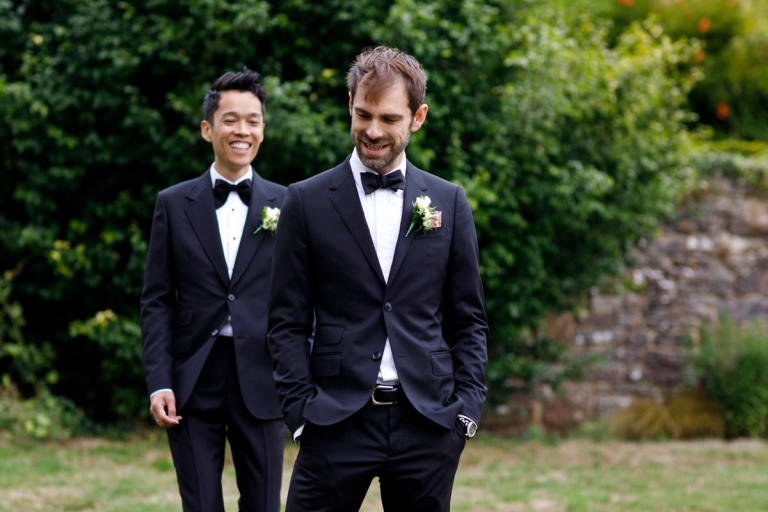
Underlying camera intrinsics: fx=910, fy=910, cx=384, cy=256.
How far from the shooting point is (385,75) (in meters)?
2.86

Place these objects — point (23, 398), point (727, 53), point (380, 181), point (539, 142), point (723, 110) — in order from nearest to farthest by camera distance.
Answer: point (380, 181)
point (539, 142)
point (23, 398)
point (723, 110)
point (727, 53)

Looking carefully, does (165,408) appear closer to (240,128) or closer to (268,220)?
(268,220)

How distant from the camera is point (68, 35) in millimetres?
7566

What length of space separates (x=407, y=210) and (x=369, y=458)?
2.62 ft

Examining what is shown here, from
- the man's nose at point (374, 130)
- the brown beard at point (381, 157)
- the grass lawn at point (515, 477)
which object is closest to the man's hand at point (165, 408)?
the brown beard at point (381, 157)

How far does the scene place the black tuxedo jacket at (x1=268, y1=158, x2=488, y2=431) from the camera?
2812 millimetres

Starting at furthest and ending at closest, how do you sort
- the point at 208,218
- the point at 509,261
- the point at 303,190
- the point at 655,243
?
1. the point at 655,243
2. the point at 509,261
3. the point at 208,218
4. the point at 303,190

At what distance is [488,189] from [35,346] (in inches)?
171

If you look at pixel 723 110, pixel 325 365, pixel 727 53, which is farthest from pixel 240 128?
pixel 727 53

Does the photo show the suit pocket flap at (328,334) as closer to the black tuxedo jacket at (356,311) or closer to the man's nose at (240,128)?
the black tuxedo jacket at (356,311)

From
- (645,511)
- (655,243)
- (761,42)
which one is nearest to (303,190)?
(645,511)

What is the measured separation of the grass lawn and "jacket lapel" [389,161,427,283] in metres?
3.52

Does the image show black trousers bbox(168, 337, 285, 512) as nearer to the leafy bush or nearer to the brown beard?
the brown beard

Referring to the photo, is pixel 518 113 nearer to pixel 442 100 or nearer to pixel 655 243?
pixel 442 100
